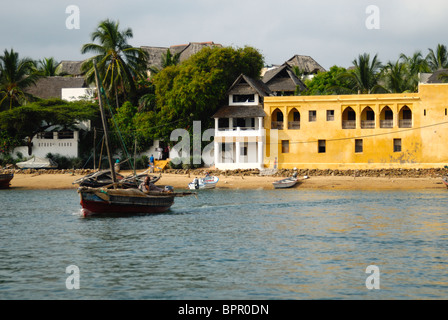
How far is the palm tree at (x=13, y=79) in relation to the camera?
61.6 meters

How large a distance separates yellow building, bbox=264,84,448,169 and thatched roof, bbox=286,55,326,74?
1745 inches

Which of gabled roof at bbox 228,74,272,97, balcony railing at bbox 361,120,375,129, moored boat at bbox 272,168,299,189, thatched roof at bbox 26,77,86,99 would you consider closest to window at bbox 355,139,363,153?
balcony railing at bbox 361,120,375,129

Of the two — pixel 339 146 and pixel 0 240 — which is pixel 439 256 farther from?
pixel 339 146

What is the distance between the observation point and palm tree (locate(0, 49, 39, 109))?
61562 millimetres

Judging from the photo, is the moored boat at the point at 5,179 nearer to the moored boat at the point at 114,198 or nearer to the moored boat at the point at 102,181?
the moored boat at the point at 102,181

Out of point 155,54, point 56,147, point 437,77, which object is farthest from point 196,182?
point 155,54

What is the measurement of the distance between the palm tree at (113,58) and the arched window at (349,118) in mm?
21449

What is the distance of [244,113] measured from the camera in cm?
6009

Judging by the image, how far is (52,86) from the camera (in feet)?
229

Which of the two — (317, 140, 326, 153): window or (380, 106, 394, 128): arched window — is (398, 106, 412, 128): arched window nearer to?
(380, 106, 394, 128): arched window

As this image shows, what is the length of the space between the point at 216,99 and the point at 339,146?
481 inches

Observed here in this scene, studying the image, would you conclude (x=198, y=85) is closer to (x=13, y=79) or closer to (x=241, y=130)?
(x=241, y=130)

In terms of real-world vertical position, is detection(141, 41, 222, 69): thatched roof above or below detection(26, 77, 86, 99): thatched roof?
above
